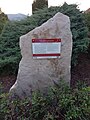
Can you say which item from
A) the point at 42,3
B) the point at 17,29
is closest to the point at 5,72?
the point at 17,29

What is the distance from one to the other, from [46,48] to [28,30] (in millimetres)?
2035

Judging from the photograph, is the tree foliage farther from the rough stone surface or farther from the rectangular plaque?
the rectangular plaque

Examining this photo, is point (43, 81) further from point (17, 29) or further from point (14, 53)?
point (17, 29)

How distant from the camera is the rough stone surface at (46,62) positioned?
4344 mm

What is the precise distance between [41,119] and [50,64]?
1.00m

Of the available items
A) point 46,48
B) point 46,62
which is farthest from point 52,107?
point 46,48

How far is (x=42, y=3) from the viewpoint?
392 inches

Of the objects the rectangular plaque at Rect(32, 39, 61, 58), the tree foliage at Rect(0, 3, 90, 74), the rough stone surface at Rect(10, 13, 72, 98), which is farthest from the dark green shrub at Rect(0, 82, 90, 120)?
the tree foliage at Rect(0, 3, 90, 74)

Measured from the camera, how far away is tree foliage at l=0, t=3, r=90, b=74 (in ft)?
18.9

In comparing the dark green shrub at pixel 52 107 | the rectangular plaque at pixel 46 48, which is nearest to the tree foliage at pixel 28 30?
the rectangular plaque at pixel 46 48

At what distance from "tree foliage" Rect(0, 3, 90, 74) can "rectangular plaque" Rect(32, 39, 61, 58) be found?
52.3 inches

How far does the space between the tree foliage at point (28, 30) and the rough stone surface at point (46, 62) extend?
4.00 feet

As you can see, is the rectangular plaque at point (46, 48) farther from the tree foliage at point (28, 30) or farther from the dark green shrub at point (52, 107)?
the tree foliage at point (28, 30)

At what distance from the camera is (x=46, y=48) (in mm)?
4359
